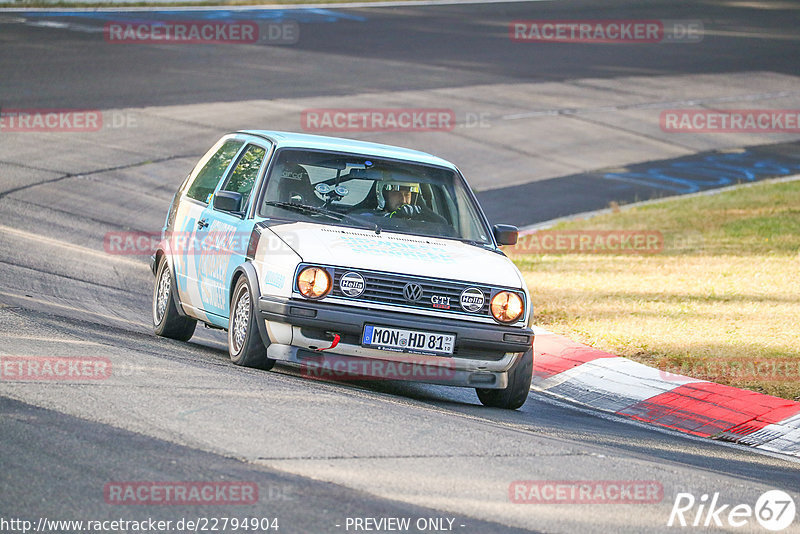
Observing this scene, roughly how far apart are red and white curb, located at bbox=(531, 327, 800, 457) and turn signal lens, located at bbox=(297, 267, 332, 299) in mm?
2612

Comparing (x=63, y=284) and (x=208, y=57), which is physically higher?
(x=208, y=57)

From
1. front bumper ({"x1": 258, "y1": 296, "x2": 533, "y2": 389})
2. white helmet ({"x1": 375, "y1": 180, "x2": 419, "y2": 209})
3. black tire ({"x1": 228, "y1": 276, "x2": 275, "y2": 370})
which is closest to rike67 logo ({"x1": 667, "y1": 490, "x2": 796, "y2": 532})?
front bumper ({"x1": 258, "y1": 296, "x2": 533, "y2": 389})

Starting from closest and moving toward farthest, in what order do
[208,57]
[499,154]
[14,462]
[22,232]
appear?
[14,462] < [22,232] < [499,154] < [208,57]

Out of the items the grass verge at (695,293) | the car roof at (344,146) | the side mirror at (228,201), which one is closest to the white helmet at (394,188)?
the car roof at (344,146)

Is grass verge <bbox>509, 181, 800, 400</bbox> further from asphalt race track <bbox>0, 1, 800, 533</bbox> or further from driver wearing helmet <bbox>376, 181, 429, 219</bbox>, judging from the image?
driver wearing helmet <bbox>376, 181, 429, 219</bbox>

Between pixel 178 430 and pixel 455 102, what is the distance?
70.3 ft

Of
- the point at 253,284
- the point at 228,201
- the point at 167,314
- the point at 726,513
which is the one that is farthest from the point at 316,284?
the point at 726,513

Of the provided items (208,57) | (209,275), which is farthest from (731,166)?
(209,275)

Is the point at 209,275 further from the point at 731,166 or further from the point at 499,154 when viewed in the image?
the point at 731,166

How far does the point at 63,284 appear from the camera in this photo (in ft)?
37.7

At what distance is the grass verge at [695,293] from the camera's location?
10242 millimetres

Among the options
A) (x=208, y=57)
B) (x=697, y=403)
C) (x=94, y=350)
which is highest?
(x=208, y=57)

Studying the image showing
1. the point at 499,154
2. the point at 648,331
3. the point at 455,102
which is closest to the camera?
the point at 648,331

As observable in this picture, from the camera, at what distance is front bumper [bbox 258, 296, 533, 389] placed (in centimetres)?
770
